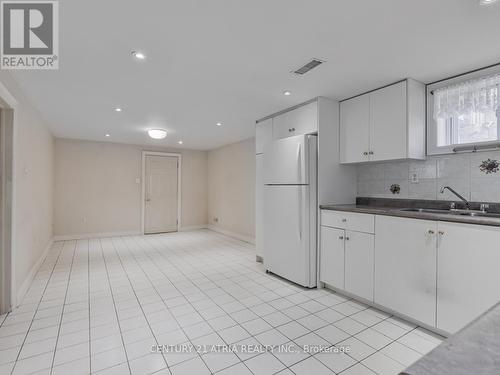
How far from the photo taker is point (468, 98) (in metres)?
2.34

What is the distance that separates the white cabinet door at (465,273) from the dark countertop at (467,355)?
1.65m

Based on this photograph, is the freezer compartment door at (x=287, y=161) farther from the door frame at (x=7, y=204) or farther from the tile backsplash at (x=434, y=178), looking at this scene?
the door frame at (x=7, y=204)

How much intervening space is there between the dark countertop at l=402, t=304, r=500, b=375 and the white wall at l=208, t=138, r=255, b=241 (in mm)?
4909

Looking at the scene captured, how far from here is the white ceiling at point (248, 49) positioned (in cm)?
158

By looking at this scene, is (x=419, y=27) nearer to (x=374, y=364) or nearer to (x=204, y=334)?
(x=374, y=364)

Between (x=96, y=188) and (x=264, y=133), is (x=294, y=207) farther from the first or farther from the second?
(x=96, y=188)

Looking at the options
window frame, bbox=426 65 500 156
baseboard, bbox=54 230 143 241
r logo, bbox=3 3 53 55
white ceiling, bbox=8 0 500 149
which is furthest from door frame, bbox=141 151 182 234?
window frame, bbox=426 65 500 156

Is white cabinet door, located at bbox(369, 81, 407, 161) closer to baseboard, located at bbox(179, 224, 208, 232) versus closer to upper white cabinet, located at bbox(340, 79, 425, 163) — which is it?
upper white cabinet, located at bbox(340, 79, 425, 163)

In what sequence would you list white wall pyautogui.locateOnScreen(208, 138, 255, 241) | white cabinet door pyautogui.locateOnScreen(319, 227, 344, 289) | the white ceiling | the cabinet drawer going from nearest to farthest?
the white ceiling
the cabinet drawer
white cabinet door pyautogui.locateOnScreen(319, 227, 344, 289)
white wall pyautogui.locateOnScreen(208, 138, 255, 241)

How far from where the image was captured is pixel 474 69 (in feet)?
7.53

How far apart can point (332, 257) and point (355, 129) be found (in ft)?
4.92

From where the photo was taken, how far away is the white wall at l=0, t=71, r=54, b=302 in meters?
2.66

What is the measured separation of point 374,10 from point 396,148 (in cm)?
143

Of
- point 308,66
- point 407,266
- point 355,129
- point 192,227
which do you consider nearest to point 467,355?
point 407,266
